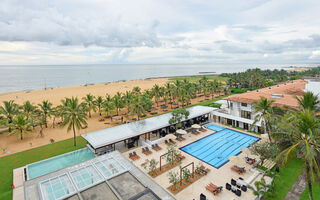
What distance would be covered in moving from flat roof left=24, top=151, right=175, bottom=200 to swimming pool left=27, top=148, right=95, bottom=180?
686 centimetres

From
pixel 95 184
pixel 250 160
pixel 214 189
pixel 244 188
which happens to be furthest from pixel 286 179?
pixel 95 184

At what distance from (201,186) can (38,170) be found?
19.3 m

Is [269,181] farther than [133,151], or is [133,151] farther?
[133,151]

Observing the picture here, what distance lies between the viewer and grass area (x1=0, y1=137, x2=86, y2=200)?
19.5m

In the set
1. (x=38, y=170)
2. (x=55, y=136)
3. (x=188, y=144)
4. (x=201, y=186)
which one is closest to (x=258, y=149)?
(x=201, y=186)

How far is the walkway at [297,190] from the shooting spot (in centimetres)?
1645

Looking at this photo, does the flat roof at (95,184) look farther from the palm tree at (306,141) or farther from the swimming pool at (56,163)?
the palm tree at (306,141)

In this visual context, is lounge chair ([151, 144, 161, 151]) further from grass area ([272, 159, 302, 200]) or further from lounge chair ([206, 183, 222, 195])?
grass area ([272, 159, 302, 200])

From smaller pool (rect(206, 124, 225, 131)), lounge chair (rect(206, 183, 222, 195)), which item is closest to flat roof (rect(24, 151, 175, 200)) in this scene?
lounge chair (rect(206, 183, 222, 195))

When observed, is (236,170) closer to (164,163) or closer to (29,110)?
(164,163)

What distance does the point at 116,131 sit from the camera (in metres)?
27.9

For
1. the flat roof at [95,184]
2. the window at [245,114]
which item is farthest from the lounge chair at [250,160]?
the flat roof at [95,184]

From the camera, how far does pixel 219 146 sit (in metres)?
27.7

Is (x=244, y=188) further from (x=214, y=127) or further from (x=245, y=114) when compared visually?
(x=245, y=114)
